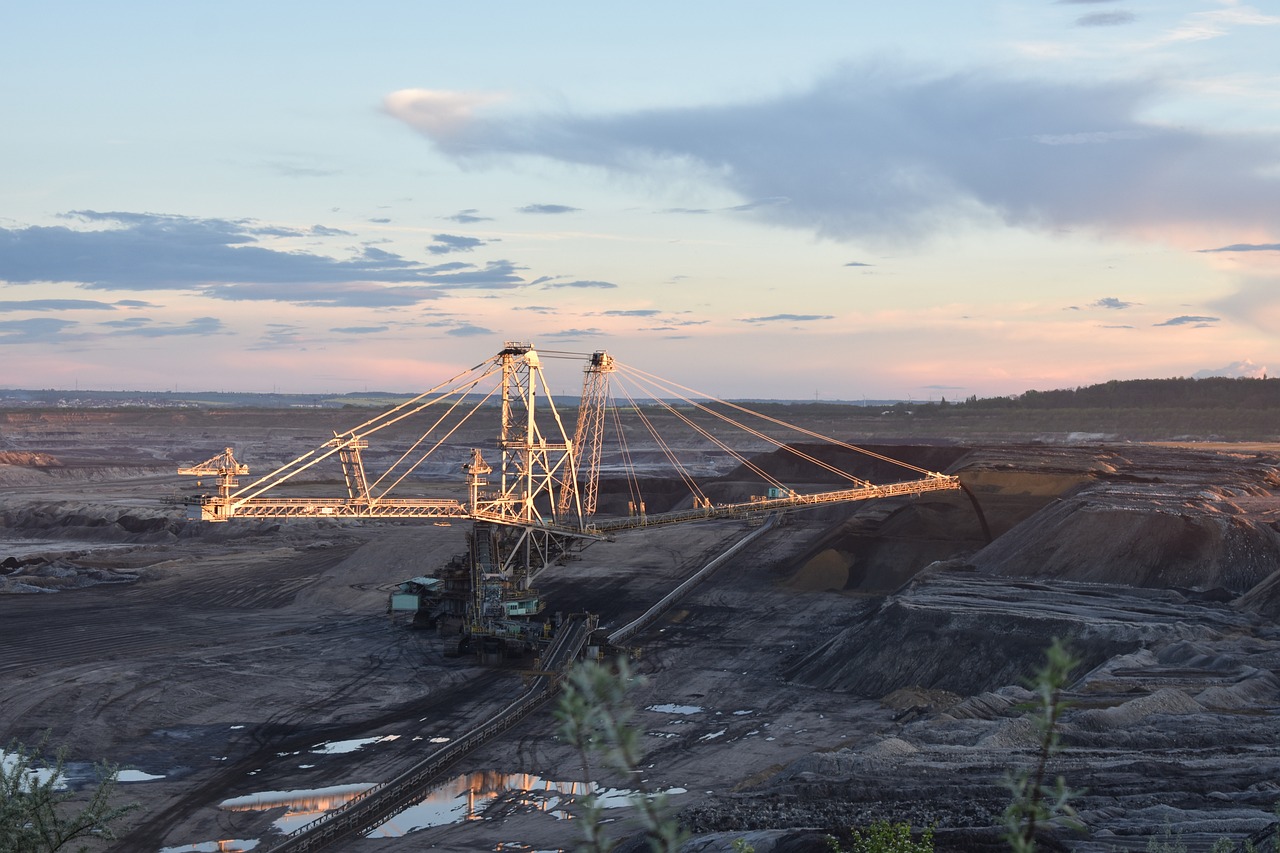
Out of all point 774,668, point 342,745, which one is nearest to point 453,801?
point 342,745

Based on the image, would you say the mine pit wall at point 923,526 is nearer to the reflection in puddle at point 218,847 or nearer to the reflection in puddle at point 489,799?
the reflection in puddle at point 489,799

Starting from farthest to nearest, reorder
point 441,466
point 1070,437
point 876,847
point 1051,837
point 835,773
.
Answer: point 1070,437, point 441,466, point 835,773, point 1051,837, point 876,847

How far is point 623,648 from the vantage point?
61250 millimetres

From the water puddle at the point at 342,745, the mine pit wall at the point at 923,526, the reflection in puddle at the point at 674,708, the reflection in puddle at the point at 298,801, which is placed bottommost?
the water puddle at the point at 342,745

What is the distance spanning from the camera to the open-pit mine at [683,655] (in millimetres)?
33125

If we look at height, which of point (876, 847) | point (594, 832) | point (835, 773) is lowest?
point (835, 773)

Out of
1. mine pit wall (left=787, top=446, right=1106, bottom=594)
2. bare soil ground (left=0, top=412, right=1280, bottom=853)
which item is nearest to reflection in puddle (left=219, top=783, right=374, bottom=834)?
bare soil ground (left=0, top=412, right=1280, bottom=853)

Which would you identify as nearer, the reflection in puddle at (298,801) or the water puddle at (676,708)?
the reflection in puddle at (298,801)

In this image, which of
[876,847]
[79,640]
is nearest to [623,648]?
[79,640]

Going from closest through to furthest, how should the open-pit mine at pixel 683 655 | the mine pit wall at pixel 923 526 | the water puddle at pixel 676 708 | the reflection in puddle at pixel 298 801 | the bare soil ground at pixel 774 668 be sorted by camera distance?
the bare soil ground at pixel 774 668
the open-pit mine at pixel 683 655
the reflection in puddle at pixel 298 801
the water puddle at pixel 676 708
the mine pit wall at pixel 923 526

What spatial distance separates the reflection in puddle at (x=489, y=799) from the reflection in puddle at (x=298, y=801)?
2452mm

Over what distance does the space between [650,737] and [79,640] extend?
34320 mm

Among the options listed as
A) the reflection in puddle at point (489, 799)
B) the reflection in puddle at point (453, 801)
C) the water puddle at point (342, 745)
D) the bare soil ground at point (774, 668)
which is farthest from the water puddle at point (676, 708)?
the water puddle at point (342, 745)

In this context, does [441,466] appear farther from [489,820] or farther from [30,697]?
[489,820]
